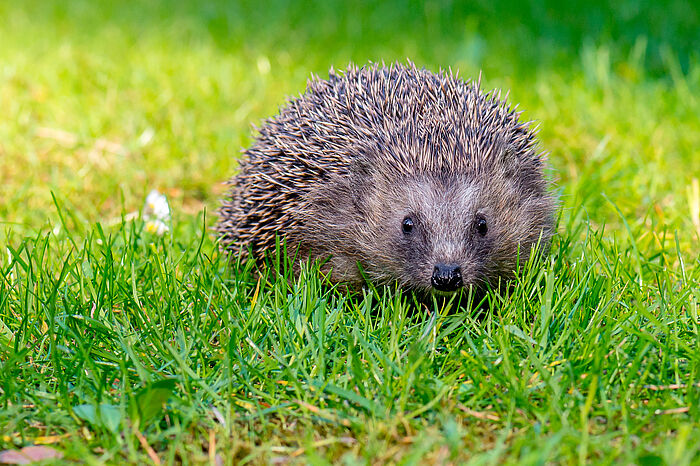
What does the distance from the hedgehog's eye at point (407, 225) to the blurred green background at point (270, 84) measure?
1.61m

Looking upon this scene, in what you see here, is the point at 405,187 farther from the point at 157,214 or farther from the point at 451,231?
the point at 157,214

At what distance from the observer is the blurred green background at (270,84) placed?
6738mm

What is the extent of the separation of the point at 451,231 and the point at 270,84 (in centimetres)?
516

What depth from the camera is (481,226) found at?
4.73 m

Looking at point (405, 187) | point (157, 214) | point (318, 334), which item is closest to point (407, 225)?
point (405, 187)

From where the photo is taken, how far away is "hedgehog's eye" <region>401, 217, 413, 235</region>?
471 centimetres

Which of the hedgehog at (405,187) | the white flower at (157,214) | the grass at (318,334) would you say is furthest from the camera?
the white flower at (157,214)

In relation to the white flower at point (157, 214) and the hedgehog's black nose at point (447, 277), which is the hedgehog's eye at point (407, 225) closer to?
the hedgehog's black nose at point (447, 277)

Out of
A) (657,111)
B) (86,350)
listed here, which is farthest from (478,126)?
(657,111)

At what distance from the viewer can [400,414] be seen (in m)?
3.41

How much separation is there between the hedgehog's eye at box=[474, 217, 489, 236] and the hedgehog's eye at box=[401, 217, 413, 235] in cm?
38

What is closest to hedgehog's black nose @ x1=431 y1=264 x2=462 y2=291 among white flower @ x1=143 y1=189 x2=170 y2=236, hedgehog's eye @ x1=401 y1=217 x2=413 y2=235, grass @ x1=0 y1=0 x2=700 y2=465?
grass @ x1=0 y1=0 x2=700 y2=465

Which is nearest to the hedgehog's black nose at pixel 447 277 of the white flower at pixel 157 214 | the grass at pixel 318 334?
the grass at pixel 318 334

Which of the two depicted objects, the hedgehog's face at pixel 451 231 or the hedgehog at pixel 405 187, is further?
the hedgehog at pixel 405 187
